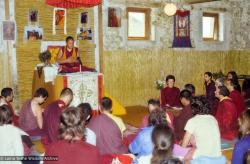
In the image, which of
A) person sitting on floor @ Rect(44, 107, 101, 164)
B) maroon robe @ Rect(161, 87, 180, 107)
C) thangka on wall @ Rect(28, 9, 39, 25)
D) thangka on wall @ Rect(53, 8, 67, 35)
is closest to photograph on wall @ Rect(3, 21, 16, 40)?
thangka on wall @ Rect(28, 9, 39, 25)

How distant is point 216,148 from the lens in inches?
162

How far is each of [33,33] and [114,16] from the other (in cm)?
230

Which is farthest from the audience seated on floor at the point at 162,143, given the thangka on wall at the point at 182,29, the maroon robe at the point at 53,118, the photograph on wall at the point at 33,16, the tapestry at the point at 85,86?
the thangka on wall at the point at 182,29

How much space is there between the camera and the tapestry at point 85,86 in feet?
23.7

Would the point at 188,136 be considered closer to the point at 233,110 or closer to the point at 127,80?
the point at 233,110

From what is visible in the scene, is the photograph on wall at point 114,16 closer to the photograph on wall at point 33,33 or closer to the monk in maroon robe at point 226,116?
the photograph on wall at point 33,33

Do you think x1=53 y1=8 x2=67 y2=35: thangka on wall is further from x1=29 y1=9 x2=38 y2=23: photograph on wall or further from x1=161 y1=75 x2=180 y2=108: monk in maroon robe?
x1=161 y1=75 x2=180 y2=108: monk in maroon robe

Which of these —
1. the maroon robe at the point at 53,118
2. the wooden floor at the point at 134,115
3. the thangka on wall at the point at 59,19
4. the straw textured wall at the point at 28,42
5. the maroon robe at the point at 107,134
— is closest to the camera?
the maroon robe at the point at 107,134

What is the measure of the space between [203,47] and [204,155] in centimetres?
774

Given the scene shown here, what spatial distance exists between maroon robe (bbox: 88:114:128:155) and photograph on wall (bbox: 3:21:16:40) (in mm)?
4635

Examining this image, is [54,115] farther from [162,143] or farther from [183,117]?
[162,143]

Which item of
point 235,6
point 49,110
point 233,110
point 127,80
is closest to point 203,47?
point 235,6

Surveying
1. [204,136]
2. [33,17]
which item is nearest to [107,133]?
[204,136]

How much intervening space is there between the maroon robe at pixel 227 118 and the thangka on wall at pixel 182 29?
5.11m
